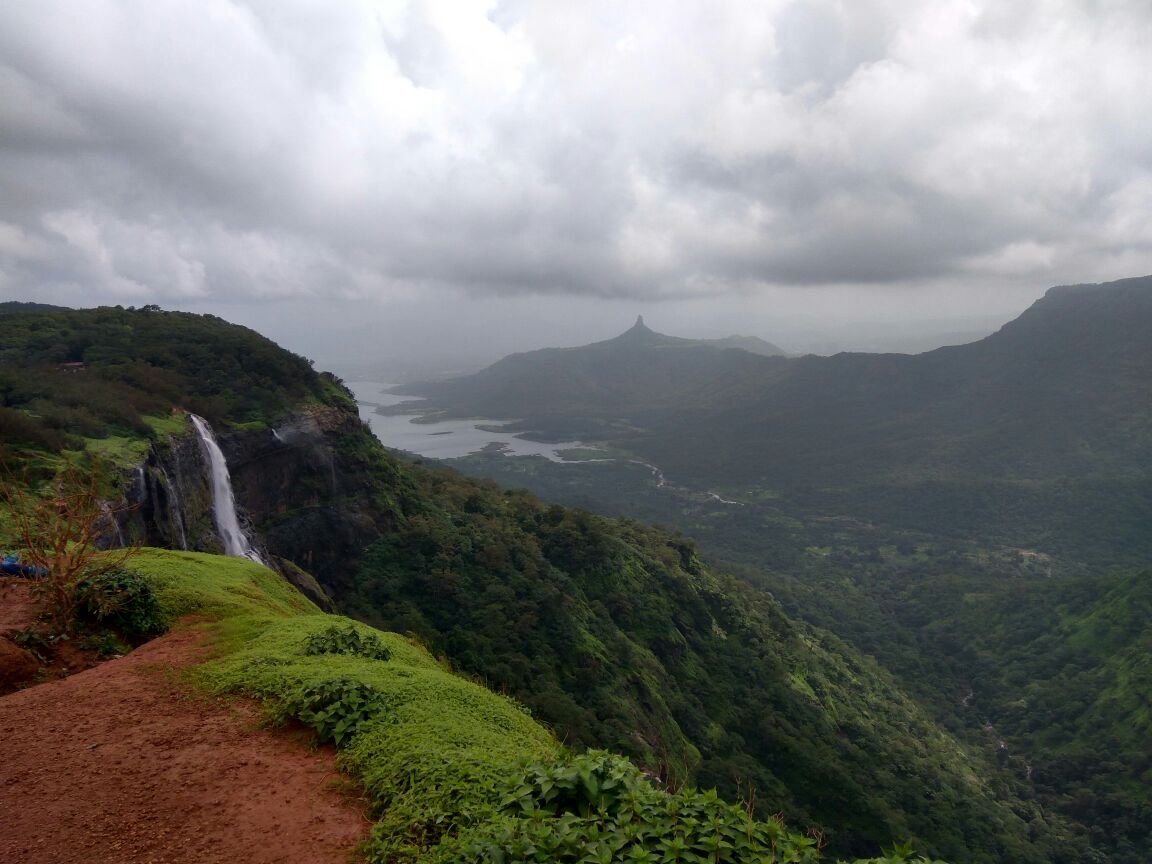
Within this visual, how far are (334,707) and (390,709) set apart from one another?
0.60 meters

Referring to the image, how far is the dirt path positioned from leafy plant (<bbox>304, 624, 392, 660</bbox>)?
1.41 meters

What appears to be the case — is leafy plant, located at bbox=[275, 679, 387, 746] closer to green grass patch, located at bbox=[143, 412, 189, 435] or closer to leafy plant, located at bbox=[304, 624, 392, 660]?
leafy plant, located at bbox=[304, 624, 392, 660]

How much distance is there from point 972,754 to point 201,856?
2239 inches

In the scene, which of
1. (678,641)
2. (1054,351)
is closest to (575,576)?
(678,641)

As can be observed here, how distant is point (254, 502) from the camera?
91.2 ft

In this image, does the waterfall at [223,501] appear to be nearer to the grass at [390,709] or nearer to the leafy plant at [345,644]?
the grass at [390,709]

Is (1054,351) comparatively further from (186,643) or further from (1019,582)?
(186,643)

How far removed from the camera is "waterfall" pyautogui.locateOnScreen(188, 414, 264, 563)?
2361 cm

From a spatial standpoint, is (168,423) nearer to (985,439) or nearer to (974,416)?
(985,439)

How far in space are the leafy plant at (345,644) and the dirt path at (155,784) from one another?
4.63ft

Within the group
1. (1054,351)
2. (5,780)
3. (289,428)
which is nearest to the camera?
(5,780)

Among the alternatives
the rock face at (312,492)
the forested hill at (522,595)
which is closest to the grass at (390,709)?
the forested hill at (522,595)

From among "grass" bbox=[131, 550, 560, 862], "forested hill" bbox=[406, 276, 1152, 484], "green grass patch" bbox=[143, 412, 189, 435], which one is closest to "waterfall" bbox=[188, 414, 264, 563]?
"green grass patch" bbox=[143, 412, 189, 435]

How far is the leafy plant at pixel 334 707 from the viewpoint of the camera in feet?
21.6
